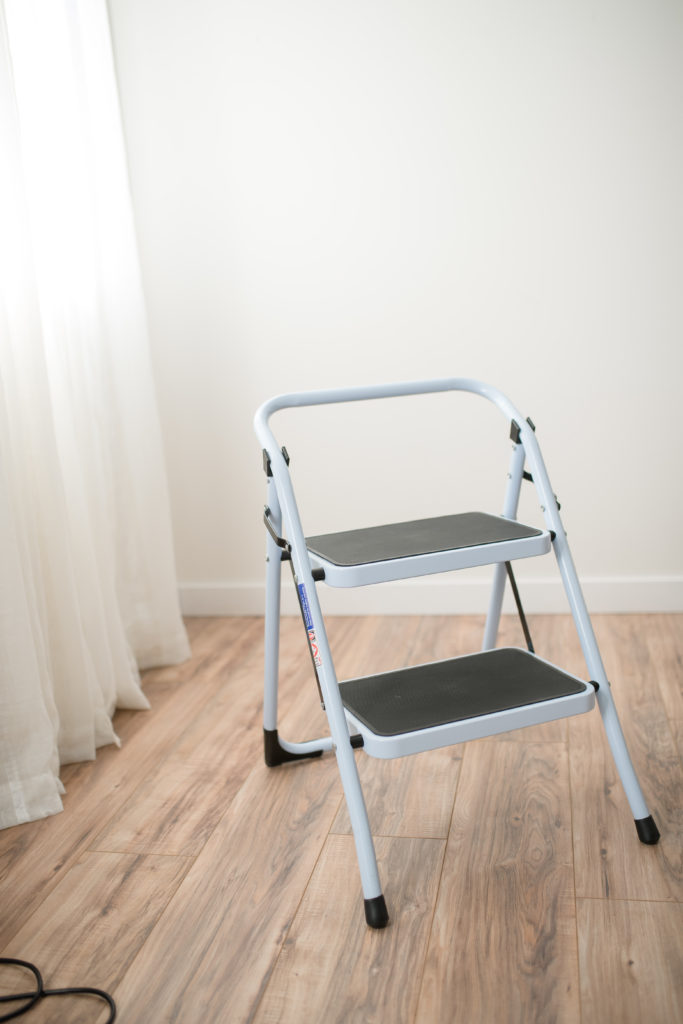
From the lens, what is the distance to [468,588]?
253cm

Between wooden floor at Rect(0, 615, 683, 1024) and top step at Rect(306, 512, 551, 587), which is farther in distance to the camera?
top step at Rect(306, 512, 551, 587)

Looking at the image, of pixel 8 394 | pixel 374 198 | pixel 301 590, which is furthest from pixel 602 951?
pixel 374 198

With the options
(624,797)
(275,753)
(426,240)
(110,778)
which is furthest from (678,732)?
(426,240)

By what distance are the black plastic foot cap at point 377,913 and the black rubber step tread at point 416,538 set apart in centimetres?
47

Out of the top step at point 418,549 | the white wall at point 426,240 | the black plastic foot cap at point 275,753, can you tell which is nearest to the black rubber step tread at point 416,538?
the top step at point 418,549

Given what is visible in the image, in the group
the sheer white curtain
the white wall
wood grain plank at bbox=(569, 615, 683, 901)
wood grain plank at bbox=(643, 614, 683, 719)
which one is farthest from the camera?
the white wall

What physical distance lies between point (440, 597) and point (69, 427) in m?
1.16

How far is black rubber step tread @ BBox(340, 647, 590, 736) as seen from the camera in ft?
4.26

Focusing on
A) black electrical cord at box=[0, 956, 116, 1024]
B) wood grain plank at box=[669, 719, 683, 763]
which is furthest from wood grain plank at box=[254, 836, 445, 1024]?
wood grain plank at box=[669, 719, 683, 763]

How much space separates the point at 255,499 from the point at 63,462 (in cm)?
79

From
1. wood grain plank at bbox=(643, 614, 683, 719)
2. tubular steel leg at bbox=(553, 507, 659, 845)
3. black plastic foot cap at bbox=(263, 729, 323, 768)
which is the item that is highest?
tubular steel leg at bbox=(553, 507, 659, 845)

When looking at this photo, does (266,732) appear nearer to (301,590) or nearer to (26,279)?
(301,590)

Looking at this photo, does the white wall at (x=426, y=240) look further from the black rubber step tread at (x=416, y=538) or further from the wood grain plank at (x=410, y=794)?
the black rubber step tread at (x=416, y=538)

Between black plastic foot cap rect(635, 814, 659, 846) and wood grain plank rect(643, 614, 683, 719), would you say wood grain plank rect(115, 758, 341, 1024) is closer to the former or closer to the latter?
black plastic foot cap rect(635, 814, 659, 846)
